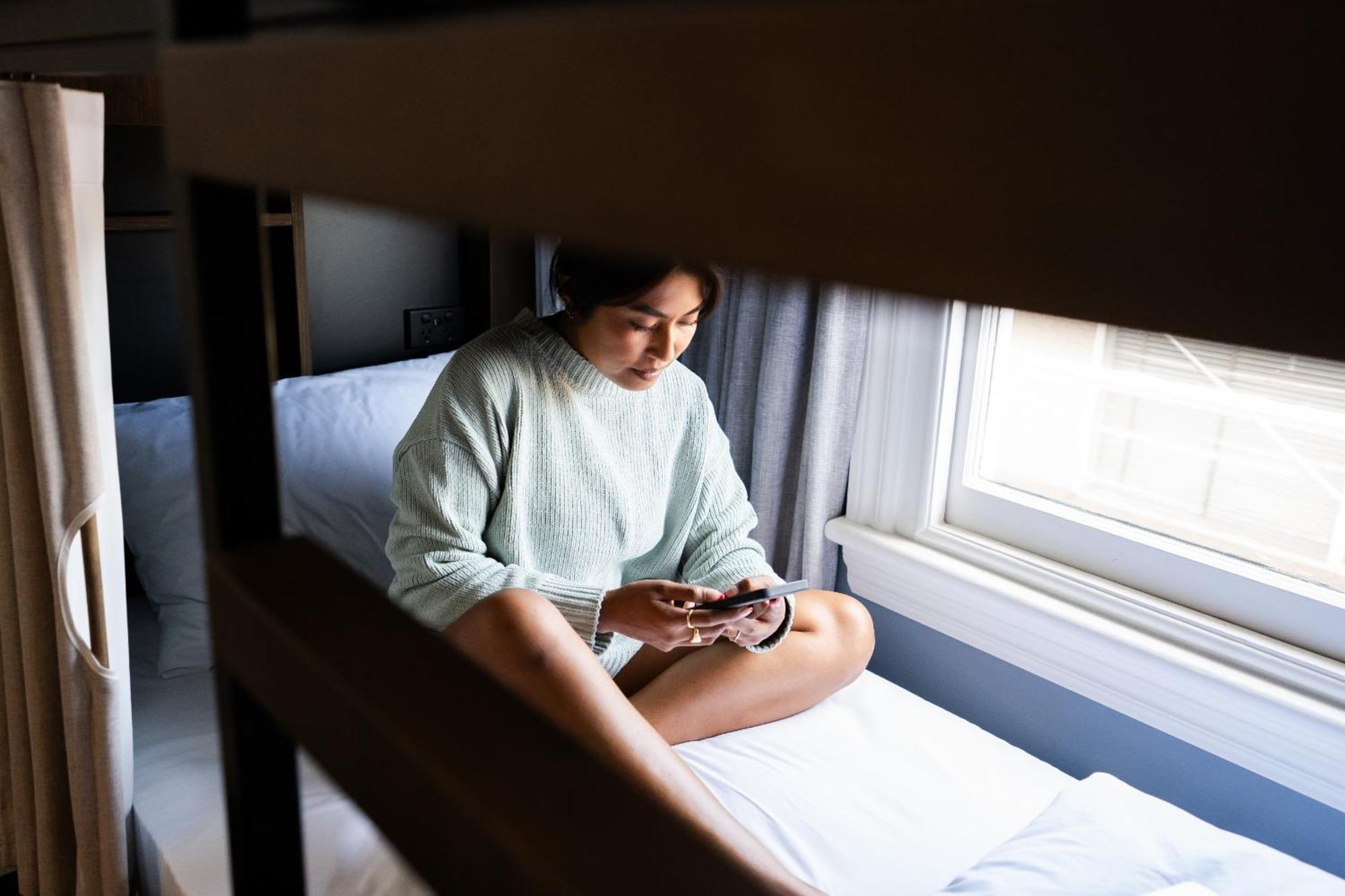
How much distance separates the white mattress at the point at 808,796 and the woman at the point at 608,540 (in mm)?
94

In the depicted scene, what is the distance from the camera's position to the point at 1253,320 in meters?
0.14

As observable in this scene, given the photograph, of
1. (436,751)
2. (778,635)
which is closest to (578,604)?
(778,635)

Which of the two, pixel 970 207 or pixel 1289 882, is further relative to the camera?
pixel 1289 882

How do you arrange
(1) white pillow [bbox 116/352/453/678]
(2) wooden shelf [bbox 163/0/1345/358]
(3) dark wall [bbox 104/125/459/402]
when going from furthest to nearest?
(3) dark wall [bbox 104/125/459/402]
(1) white pillow [bbox 116/352/453/678]
(2) wooden shelf [bbox 163/0/1345/358]

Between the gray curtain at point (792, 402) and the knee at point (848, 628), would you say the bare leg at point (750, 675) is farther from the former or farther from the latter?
the gray curtain at point (792, 402)

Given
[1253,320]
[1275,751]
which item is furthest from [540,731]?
[1275,751]

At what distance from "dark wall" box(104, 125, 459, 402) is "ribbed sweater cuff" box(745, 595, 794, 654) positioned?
3.48 feet

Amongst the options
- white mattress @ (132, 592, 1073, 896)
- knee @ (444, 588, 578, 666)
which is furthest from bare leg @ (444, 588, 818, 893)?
white mattress @ (132, 592, 1073, 896)

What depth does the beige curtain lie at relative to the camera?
1225 millimetres

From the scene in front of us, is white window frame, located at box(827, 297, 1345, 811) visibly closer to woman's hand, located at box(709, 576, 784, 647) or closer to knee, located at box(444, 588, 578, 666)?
woman's hand, located at box(709, 576, 784, 647)

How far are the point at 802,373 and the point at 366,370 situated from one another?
33.9 inches

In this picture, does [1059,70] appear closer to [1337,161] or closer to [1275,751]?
[1337,161]

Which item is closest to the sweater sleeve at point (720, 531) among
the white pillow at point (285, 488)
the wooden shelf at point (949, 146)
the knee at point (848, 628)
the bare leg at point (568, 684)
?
the knee at point (848, 628)

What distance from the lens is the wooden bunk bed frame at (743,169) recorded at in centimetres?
13
